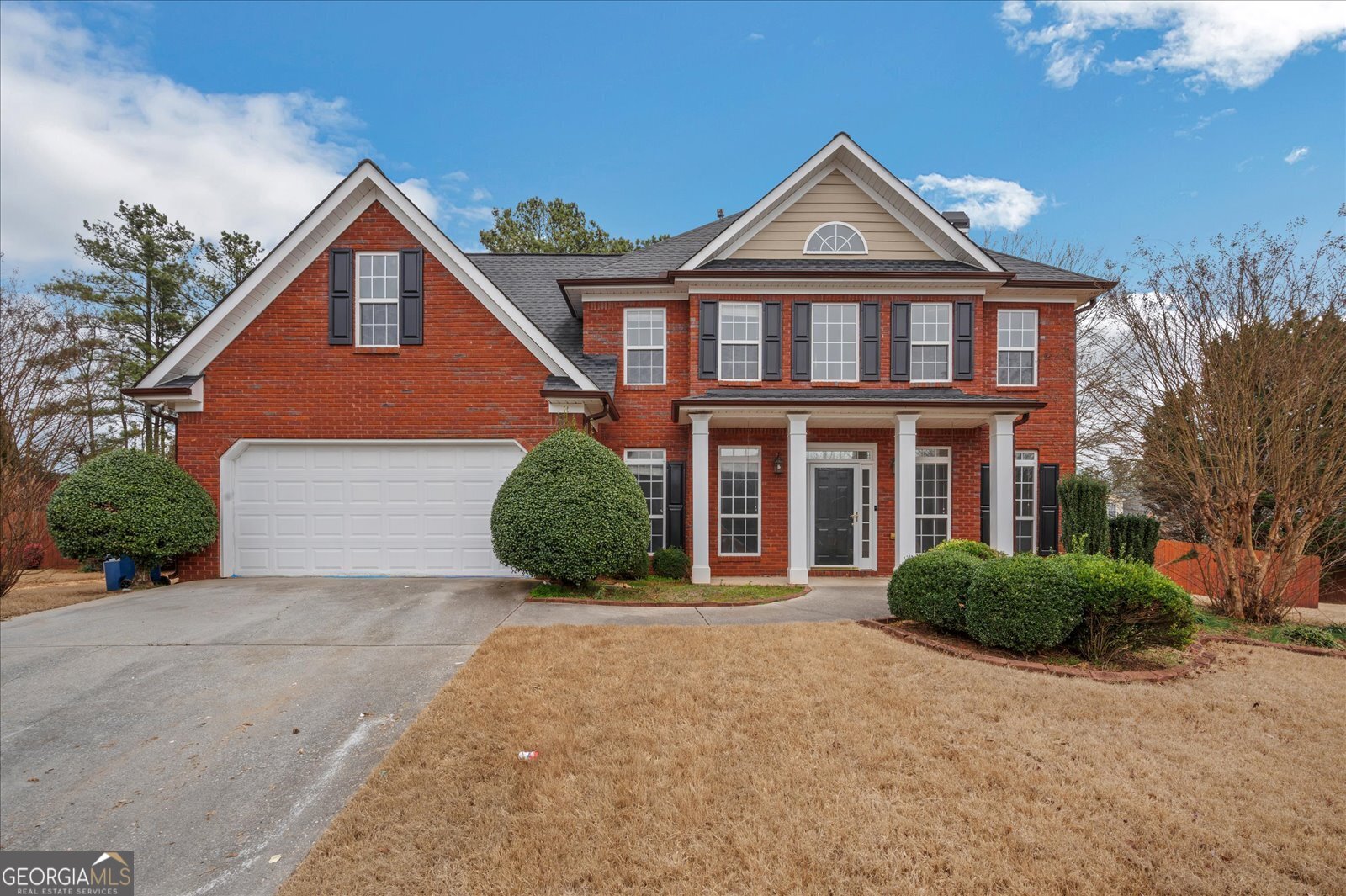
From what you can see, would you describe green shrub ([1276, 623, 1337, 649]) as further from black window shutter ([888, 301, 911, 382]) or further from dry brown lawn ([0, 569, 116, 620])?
dry brown lawn ([0, 569, 116, 620])

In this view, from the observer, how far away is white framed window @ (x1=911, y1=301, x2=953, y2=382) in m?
12.2

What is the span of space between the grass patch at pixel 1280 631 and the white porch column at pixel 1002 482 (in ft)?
9.48

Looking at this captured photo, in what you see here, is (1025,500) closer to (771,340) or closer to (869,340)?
(869,340)

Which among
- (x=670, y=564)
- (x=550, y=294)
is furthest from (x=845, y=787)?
(x=550, y=294)

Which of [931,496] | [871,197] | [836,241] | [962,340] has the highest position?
[871,197]

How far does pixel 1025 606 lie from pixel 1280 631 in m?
4.90

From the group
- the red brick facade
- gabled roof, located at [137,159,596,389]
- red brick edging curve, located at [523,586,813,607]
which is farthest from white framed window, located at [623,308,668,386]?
red brick edging curve, located at [523,586,813,607]

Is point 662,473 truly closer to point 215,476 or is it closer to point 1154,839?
point 215,476

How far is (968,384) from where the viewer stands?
12273mm

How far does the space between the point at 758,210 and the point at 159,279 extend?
2553cm

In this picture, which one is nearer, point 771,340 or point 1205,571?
point 1205,571

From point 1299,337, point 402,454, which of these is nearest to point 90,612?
point 402,454

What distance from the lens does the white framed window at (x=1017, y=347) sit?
12555 mm

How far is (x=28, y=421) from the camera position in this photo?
12.5 m
